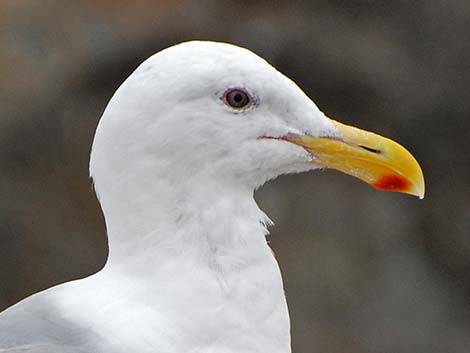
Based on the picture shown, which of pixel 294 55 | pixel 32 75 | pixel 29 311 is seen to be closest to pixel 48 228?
pixel 32 75

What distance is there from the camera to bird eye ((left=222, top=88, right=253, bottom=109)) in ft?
5.44

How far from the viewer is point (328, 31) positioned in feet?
14.0

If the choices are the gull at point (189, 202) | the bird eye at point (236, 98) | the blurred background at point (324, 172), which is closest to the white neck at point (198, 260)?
the gull at point (189, 202)

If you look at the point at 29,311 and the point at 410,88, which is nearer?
the point at 29,311

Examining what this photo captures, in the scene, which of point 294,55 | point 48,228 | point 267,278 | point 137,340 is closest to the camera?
point 137,340

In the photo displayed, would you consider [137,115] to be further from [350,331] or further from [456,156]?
[456,156]

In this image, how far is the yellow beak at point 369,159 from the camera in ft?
5.65

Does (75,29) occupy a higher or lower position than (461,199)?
higher

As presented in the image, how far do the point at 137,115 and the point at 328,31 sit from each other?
107 inches

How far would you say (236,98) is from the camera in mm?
1662

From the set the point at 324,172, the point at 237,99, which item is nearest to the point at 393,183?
the point at 237,99

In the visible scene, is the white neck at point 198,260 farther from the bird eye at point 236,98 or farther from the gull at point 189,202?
the bird eye at point 236,98

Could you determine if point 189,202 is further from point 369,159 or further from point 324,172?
point 324,172

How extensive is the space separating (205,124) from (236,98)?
2.3 inches
